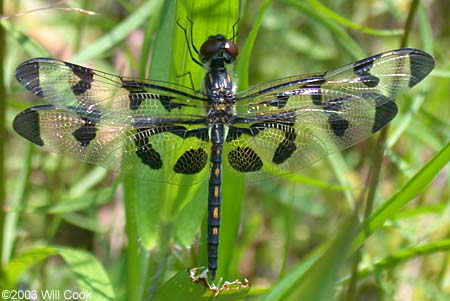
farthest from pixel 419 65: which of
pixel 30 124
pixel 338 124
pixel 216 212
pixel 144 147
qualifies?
pixel 30 124

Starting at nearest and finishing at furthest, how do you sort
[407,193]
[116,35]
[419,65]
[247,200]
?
[407,193] < [419,65] < [116,35] < [247,200]

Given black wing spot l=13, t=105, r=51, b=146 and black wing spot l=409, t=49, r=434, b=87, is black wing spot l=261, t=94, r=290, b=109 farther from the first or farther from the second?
black wing spot l=13, t=105, r=51, b=146

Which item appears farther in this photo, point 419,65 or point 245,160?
point 245,160

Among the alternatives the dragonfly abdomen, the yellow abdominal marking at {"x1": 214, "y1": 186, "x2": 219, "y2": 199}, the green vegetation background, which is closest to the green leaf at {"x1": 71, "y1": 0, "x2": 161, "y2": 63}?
the green vegetation background

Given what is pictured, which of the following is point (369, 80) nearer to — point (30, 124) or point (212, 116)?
point (212, 116)

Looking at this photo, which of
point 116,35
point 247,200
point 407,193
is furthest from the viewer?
point 247,200

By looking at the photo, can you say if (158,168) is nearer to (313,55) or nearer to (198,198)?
(198,198)

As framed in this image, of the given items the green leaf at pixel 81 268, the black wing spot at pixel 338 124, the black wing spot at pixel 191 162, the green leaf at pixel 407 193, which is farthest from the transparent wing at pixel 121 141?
the green leaf at pixel 407 193
